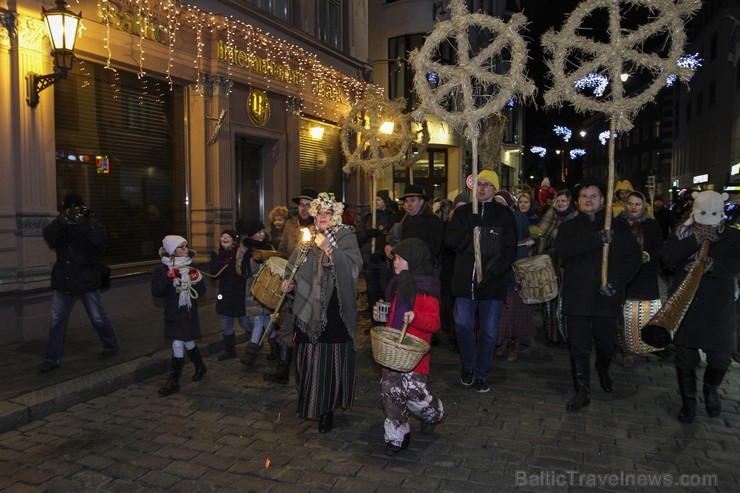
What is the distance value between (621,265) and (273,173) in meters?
9.52

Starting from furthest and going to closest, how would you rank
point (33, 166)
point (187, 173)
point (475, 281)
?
point (187, 173), point (33, 166), point (475, 281)

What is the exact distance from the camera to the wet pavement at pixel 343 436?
13.1 feet

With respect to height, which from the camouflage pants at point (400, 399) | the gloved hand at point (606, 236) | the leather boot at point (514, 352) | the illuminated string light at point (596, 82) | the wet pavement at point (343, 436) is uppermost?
the illuminated string light at point (596, 82)

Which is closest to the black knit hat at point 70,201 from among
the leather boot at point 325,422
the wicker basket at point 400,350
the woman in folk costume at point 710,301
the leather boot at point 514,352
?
the leather boot at point 325,422

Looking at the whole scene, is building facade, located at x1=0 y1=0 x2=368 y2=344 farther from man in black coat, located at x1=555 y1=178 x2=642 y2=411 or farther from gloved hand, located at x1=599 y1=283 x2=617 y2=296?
gloved hand, located at x1=599 y1=283 x2=617 y2=296

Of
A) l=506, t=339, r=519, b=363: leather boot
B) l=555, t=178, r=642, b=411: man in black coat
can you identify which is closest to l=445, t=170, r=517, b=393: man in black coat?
l=555, t=178, r=642, b=411: man in black coat

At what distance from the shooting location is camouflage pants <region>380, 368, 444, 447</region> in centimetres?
444

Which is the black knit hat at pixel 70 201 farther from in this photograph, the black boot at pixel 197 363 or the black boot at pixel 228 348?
the black boot at pixel 228 348

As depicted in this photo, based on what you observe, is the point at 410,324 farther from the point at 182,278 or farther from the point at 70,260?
the point at 70,260

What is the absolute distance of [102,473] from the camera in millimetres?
4164

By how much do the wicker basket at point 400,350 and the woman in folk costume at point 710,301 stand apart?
→ 2.44 meters

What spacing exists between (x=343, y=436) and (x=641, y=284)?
4188mm

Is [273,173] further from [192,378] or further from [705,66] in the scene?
[705,66]

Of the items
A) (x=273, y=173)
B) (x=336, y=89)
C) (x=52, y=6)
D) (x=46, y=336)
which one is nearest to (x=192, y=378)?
(x=46, y=336)
